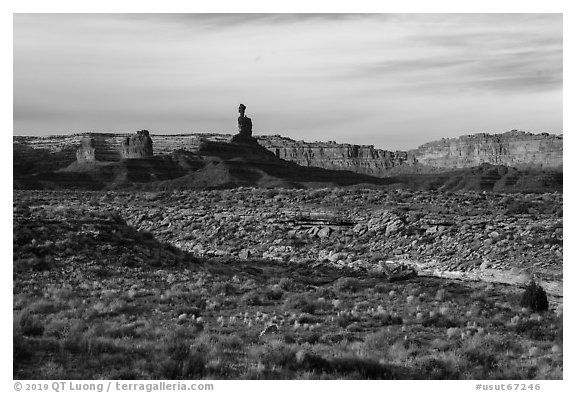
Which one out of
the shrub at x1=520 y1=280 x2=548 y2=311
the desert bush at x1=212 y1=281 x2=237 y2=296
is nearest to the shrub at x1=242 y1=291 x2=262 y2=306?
the desert bush at x1=212 y1=281 x2=237 y2=296

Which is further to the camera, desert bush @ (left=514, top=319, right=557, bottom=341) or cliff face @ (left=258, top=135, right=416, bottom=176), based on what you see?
cliff face @ (left=258, top=135, right=416, bottom=176)

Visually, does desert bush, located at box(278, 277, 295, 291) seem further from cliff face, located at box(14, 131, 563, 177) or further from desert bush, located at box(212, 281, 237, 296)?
cliff face, located at box(14, 131, 563, 177)

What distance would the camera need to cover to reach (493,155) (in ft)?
602

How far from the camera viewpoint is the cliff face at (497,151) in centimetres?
16575

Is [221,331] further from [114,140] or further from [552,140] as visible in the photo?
[552,140]

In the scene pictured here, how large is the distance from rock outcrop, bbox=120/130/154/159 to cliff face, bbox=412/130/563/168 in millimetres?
79354

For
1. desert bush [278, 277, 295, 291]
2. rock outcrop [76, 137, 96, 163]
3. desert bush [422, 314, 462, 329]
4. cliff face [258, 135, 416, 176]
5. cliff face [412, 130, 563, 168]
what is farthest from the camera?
cliff face [258, 135, 416, 176]

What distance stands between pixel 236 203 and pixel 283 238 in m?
12.9

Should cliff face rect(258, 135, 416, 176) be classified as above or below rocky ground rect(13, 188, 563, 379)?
above

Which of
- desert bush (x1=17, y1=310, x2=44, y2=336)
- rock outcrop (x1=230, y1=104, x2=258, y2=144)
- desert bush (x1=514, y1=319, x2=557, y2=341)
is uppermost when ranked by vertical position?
rock outcrop (x1=230, y1=104, x2=258, y2=144)

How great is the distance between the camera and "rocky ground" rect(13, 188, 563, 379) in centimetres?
1249

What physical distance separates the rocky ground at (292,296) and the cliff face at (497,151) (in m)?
132

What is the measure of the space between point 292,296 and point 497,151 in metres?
171
